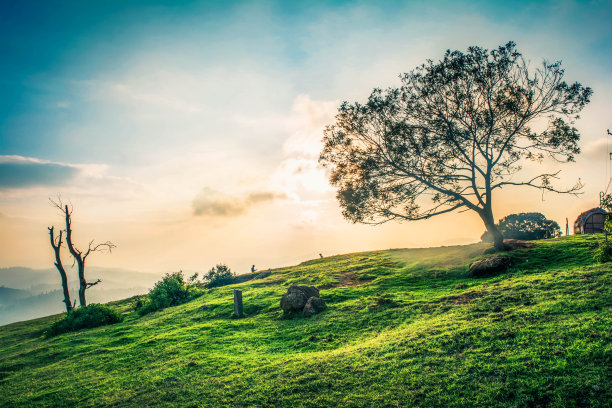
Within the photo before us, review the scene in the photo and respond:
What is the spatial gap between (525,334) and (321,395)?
6631 millimetres

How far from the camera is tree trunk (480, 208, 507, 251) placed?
2567 cm

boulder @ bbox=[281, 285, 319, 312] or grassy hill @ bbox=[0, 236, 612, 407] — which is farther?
boulder @ bbox=[281, 285, 319, 312]

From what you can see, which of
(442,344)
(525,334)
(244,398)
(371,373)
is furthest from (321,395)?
(525,334)

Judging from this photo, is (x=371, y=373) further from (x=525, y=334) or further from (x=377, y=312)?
(x=377, y=312)

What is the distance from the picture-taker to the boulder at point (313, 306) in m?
18.6

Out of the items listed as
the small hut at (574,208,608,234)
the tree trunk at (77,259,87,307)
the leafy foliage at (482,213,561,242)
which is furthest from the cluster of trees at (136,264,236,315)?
the small hut at (574,208,608,234)

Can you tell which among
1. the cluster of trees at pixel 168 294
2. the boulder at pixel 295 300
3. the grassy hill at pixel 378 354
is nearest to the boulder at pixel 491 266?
the grassy hill at pixel 378 354

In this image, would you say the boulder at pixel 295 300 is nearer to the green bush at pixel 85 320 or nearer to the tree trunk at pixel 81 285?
the green bush at pixel 85 320

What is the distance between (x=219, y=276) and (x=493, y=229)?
3552cm

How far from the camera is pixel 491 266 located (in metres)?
20.8

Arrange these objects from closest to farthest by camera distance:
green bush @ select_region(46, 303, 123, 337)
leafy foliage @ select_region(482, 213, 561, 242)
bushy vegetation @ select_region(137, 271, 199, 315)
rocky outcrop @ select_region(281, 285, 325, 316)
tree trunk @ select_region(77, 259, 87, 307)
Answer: rocky outcrop @ select_region(281, 285, 325, 316) → green bush @ select_region(46, 303, 123, 337) → bushy vegetation @ select_region(137, 271, 199, 315) → tree trunk @ select_region(77, 259, 87, 307) → leafy foliage @ select_region(482, 213, 561, 242)

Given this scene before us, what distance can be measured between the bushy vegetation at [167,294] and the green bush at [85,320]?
2723 millimetres

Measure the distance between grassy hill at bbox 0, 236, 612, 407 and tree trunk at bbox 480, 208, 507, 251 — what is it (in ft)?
10.6

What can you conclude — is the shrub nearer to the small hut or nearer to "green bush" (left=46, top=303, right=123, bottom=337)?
"green bush" (left=46, top=303, right=123, bottom=337)
